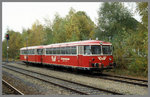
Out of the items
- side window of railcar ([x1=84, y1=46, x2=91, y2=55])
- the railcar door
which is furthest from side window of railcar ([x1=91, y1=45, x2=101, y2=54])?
the railcar door

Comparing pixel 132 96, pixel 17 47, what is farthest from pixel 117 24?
pixel 17 47

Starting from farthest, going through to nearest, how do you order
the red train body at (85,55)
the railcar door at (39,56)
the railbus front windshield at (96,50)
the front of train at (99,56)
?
the railcar door at (39,56), the railbus front windshield at (96,50), the red train body at (85,55), the front of train at (99,56)

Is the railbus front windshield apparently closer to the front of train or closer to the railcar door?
the front of train

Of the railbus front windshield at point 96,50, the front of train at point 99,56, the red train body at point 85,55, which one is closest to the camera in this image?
the front of train at point 99,56

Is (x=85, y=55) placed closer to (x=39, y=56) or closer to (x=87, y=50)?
(x=87, y=50)

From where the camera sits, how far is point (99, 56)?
1773cm

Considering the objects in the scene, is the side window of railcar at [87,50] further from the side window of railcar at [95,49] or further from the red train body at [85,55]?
the side window of railcar at [95,49]

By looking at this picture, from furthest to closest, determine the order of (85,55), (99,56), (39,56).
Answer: (39,56), (85,55), (99,56)

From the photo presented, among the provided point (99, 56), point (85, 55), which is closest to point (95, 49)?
point (99, 56)

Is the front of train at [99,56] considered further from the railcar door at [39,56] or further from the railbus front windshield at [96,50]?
the railcar door at [39,56]

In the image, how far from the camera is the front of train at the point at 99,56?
17516 mm

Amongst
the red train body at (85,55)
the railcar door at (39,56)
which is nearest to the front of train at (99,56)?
the red train body at (85,55)

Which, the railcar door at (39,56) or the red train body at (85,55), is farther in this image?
the railcar door at (39,56)

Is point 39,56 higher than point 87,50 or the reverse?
the reverse
